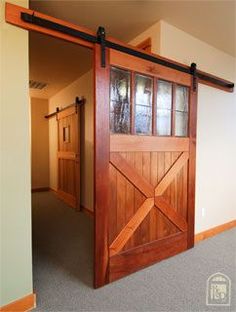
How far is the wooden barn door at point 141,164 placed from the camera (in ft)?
6.12

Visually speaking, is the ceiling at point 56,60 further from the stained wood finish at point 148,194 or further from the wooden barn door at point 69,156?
the stained wood finish at point 148,194

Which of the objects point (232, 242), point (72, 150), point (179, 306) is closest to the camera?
point (179, 306)

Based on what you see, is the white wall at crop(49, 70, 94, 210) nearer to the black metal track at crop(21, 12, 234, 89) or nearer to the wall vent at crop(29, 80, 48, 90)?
the wall vent at crop(29, 80, 48, 90)

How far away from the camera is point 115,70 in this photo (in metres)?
1.91

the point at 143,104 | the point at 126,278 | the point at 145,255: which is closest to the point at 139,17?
the point at 143,104

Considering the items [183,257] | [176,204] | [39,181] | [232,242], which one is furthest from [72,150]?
[232,242]

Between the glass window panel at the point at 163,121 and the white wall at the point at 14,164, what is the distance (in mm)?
1320

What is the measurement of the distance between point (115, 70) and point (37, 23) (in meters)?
0.71

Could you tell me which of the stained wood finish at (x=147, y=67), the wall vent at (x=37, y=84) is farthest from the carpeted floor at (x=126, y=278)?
the wall vent at (x=37, y=84)

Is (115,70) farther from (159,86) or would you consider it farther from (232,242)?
(232,242)

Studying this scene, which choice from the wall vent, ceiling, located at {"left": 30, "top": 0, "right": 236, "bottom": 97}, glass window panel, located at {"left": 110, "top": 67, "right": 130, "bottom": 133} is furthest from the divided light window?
the wall vent

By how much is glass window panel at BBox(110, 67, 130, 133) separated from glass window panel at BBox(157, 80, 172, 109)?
40cm

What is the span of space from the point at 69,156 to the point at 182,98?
2926 mm

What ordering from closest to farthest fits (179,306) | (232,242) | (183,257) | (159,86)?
(179,306) → (159,86) → (183,257) → (232,242)
